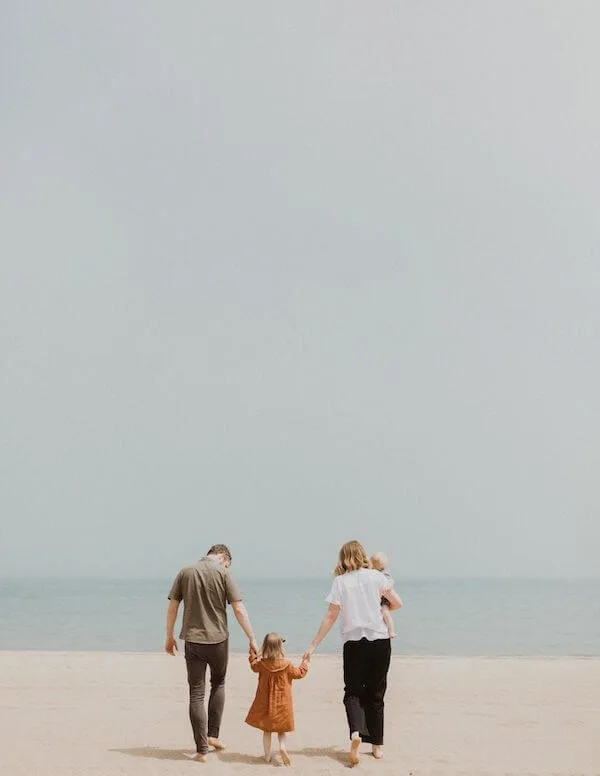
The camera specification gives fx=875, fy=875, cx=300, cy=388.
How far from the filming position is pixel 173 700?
10773mm

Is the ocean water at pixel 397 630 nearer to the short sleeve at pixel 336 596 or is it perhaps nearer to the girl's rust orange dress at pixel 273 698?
the girl's rust orange dress at pixel 273 698

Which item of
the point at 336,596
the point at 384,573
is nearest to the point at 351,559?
the point at 336,596

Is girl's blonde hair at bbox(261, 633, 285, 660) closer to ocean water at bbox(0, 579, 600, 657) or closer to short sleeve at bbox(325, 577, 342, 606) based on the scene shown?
short sleeve at bbox(325, 577, 342, 606)

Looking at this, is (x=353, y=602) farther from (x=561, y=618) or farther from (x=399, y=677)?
(x=561, y=618)

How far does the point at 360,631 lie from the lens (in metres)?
7.06

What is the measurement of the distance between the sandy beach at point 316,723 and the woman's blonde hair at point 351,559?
60.0 inches

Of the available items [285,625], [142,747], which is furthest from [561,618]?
[142,747]

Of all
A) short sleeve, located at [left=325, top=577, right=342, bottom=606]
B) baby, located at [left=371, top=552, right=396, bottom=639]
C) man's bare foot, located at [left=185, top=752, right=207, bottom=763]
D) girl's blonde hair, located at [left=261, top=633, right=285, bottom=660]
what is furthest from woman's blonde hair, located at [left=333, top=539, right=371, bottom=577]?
man's bare foot, located at [left=185, top=752, right=207, bottom=763]

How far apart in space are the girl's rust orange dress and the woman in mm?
236

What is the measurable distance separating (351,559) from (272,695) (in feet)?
4.09

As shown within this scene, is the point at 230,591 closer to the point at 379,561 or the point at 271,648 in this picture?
the point at 271,648

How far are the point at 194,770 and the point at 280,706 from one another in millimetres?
810

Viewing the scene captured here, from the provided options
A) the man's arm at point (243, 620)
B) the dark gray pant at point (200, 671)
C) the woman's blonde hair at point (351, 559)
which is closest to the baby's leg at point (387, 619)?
the woman's blonde hair at point (351, 559)

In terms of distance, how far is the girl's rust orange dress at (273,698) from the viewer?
696 cm
